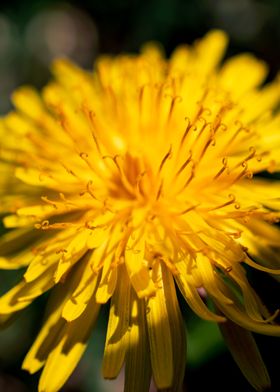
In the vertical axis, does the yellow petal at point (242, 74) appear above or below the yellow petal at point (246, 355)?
above

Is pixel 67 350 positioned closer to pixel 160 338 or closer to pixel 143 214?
pixel 160 338

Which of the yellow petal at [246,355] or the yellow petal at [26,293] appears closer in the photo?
the yellow petal at [246,355]

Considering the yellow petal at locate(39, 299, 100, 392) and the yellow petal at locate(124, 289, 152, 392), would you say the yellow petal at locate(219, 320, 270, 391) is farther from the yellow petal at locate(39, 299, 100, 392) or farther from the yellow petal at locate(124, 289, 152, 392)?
the yellow petal at locate(39, 299, 100, 392)

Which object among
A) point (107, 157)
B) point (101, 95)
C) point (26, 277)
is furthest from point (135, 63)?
point (26, 277)

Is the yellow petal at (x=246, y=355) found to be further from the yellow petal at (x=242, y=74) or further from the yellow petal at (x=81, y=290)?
the yellow petal at (x=242, y=74)

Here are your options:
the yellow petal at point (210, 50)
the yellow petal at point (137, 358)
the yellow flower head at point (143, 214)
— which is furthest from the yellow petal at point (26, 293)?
the yellow petal at point (210, 50)

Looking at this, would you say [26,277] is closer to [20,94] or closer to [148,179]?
[148,179]

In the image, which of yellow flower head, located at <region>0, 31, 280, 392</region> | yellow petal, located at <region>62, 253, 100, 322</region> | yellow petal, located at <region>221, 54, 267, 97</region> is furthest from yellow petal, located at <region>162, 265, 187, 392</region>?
yellow petal, located at <region>221, 54, 267, 97</region>

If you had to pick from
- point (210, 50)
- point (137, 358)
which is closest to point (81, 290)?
point (137, 358)
